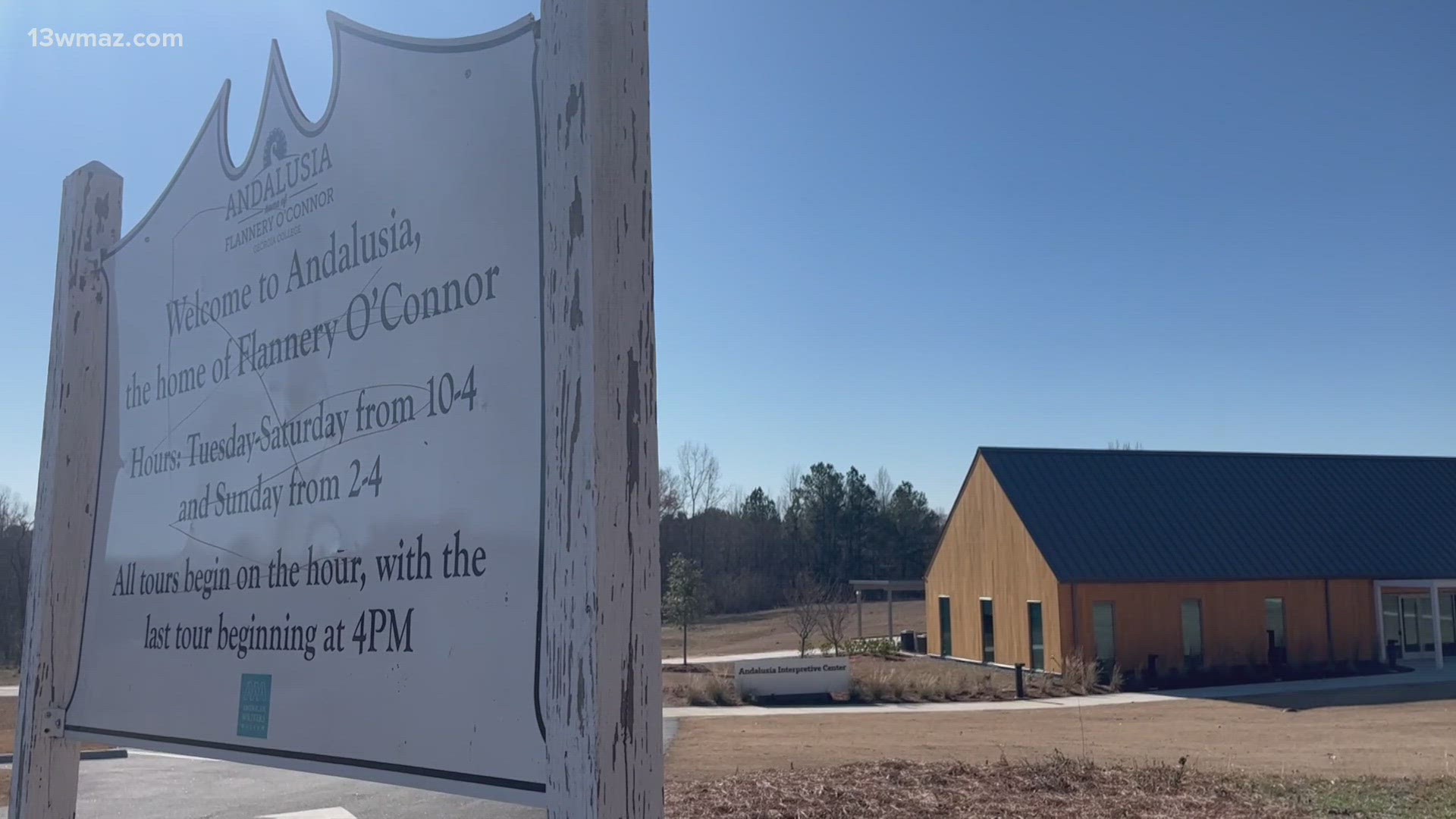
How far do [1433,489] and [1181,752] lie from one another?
90.6 feet

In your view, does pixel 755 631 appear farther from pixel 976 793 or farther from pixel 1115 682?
pixel 976 793

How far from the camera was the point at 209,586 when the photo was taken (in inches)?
135

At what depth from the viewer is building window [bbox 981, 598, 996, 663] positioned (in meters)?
33.3

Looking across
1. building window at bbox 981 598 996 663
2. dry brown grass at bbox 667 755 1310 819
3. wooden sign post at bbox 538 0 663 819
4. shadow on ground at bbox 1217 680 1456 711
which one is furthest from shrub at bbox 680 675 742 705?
wooden sign post at bbox 538 0 663 819

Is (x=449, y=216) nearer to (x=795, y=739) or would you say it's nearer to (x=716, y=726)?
(x=795, y=739)

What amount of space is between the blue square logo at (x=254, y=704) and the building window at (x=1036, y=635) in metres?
28.9

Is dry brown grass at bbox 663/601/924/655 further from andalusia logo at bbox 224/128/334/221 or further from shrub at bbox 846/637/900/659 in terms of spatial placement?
andalusia logo at bbox 224/128/334/221

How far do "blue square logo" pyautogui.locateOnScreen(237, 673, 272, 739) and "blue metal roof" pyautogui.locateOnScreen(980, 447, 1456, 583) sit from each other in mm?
27791

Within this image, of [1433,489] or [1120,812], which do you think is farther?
[1433,489]

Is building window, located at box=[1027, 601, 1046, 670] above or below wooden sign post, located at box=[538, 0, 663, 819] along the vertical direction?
below

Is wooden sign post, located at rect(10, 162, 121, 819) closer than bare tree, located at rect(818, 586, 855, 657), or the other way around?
wooden sign post, located at rect(10, 162, 121, 819)

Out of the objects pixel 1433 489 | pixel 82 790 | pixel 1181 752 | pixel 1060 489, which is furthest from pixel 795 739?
pixel 1433 489

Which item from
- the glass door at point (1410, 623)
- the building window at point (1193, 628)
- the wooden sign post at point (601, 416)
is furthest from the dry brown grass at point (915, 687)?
Answer: the wooden sign post at point (601, 416)

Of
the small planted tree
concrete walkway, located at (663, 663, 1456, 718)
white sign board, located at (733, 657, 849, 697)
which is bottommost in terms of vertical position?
concrete walkway, located at (663, 663, 1456, 718)
